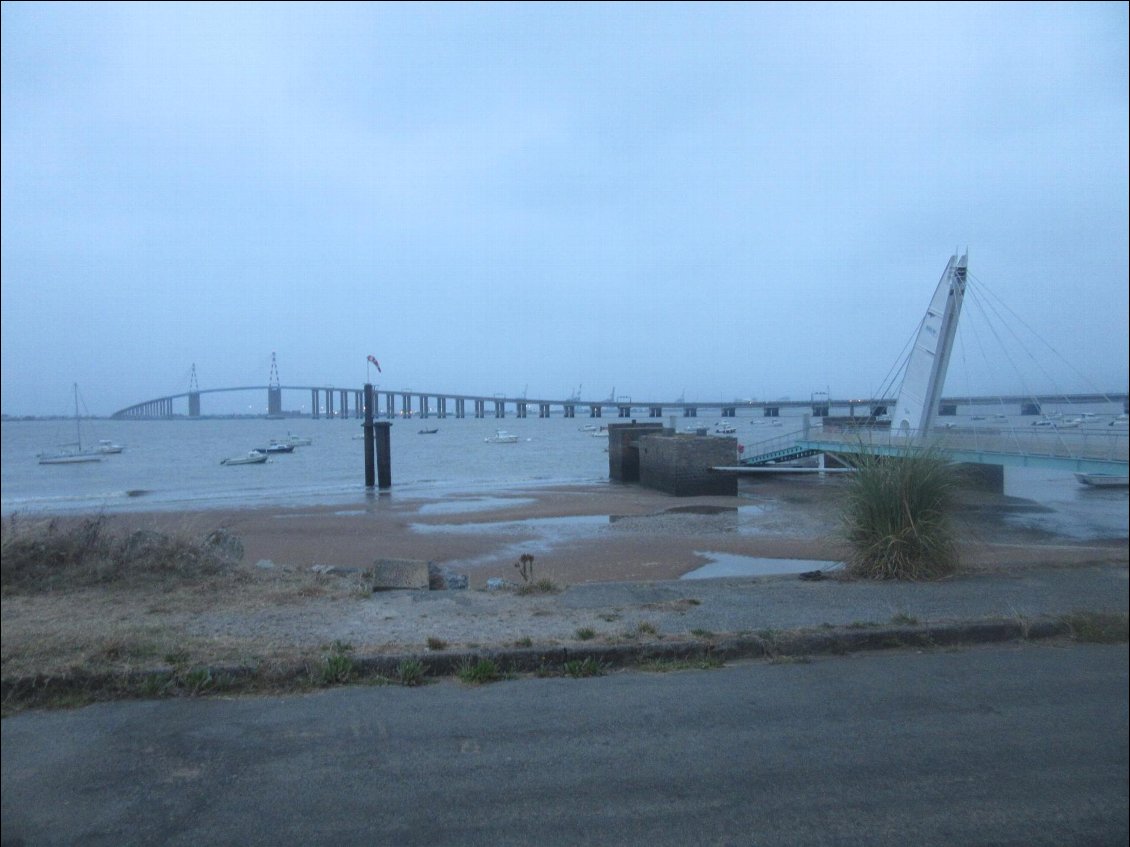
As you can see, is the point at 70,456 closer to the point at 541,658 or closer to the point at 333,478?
the point at 333,478

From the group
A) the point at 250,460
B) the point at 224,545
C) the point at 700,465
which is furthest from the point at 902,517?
the point at 250,460

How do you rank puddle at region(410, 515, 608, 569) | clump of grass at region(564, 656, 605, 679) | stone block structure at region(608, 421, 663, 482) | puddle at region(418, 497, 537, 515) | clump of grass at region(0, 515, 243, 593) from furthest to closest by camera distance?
stone block structure at region(608, 421, 663, 482)
puddle at region(418, 497, 537, 515)
puddle at region(410, 515, 608, 569)
clump of grass at region(0, 515, 243, 593)
clump of grass at region(564, 656, 605, 679)

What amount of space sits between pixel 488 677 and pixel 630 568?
838 cm

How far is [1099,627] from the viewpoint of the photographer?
6.81m

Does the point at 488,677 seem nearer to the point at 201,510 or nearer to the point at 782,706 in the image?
the point at 782,706

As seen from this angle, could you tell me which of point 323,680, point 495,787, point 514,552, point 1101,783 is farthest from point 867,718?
point 514,552

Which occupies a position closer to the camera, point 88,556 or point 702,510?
point 88,556

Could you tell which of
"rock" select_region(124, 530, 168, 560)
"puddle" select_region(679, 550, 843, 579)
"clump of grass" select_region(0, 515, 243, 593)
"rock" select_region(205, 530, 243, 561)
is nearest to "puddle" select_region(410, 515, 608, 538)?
"puddle" select_region(679, 550, 843, 579)

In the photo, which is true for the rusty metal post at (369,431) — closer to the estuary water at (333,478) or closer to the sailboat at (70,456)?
the estuary water at (333,478)

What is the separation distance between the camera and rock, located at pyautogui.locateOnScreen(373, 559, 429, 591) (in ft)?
31.7

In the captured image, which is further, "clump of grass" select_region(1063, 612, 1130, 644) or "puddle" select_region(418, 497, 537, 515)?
"puddle" select_region(418, 497, 537, 515)

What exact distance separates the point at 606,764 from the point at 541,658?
1.83 meters

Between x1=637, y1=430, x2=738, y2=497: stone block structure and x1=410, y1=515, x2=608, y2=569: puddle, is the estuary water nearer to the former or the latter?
x1=637, y1=430, x2=738, y2=497: stone block structure

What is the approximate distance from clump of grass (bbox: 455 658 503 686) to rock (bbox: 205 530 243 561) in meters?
5.45
